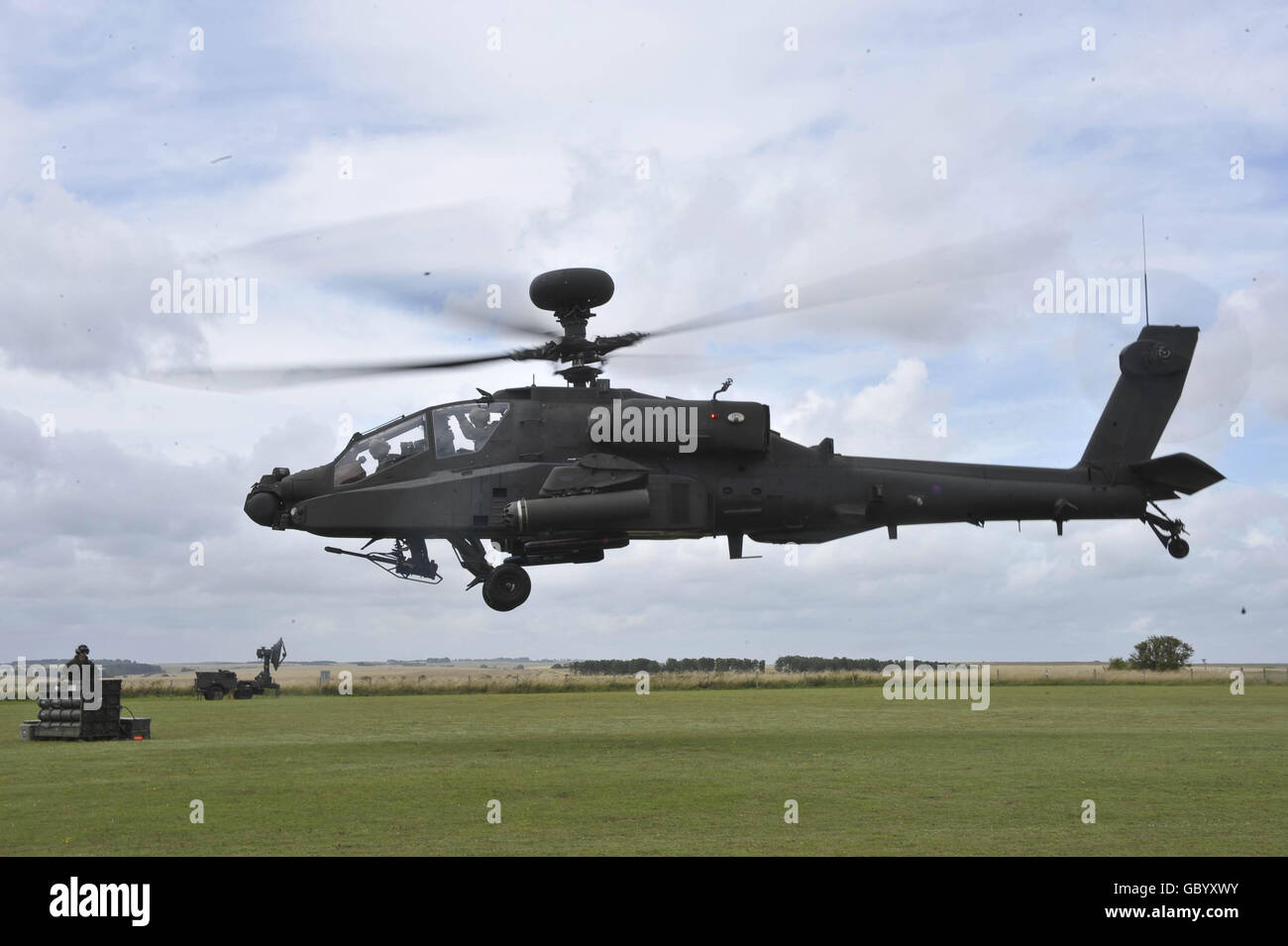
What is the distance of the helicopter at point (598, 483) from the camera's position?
1995cm

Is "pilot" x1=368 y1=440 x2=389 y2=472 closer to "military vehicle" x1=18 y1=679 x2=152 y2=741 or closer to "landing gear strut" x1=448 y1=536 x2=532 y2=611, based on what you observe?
"landing gear strut" x1=448 y1=536 x2=532 y2=611

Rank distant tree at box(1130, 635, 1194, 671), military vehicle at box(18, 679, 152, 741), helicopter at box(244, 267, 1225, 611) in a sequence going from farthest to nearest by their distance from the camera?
distant tree at box(1130, 635, 1194, 671) → military vehicle at box(18, 679, 152, 741) → helicopter at box(244, 267, 1225, 611)

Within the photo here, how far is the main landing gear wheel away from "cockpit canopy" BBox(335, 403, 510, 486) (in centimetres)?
222

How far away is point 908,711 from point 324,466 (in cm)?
1602

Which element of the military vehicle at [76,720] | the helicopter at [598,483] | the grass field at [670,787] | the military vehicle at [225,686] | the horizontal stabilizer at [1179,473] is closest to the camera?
the grass field at [670,787]

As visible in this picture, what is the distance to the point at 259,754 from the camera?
18922mm

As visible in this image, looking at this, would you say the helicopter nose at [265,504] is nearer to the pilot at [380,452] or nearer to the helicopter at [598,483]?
the helicopter at [598,483]

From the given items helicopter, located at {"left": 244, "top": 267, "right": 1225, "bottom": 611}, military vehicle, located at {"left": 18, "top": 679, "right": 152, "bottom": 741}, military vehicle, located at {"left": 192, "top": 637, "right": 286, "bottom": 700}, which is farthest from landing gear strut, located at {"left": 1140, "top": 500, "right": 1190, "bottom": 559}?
military vehicle, located at {"left": 192, "top": 637, "right": 286, "bottom": 700}

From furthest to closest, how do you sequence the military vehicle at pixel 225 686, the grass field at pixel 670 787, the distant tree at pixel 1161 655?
1. the distant tree at pixel 1161 655
2. the military vehicle at pixel 225 686
3. the grass field at pixel 670 787

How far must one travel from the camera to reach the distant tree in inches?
2790

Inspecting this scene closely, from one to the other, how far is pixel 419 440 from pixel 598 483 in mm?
3259

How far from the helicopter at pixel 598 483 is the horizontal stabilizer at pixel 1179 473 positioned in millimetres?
26

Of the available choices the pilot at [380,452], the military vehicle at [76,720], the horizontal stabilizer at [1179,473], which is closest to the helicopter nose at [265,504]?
the pilot at [380,452]
